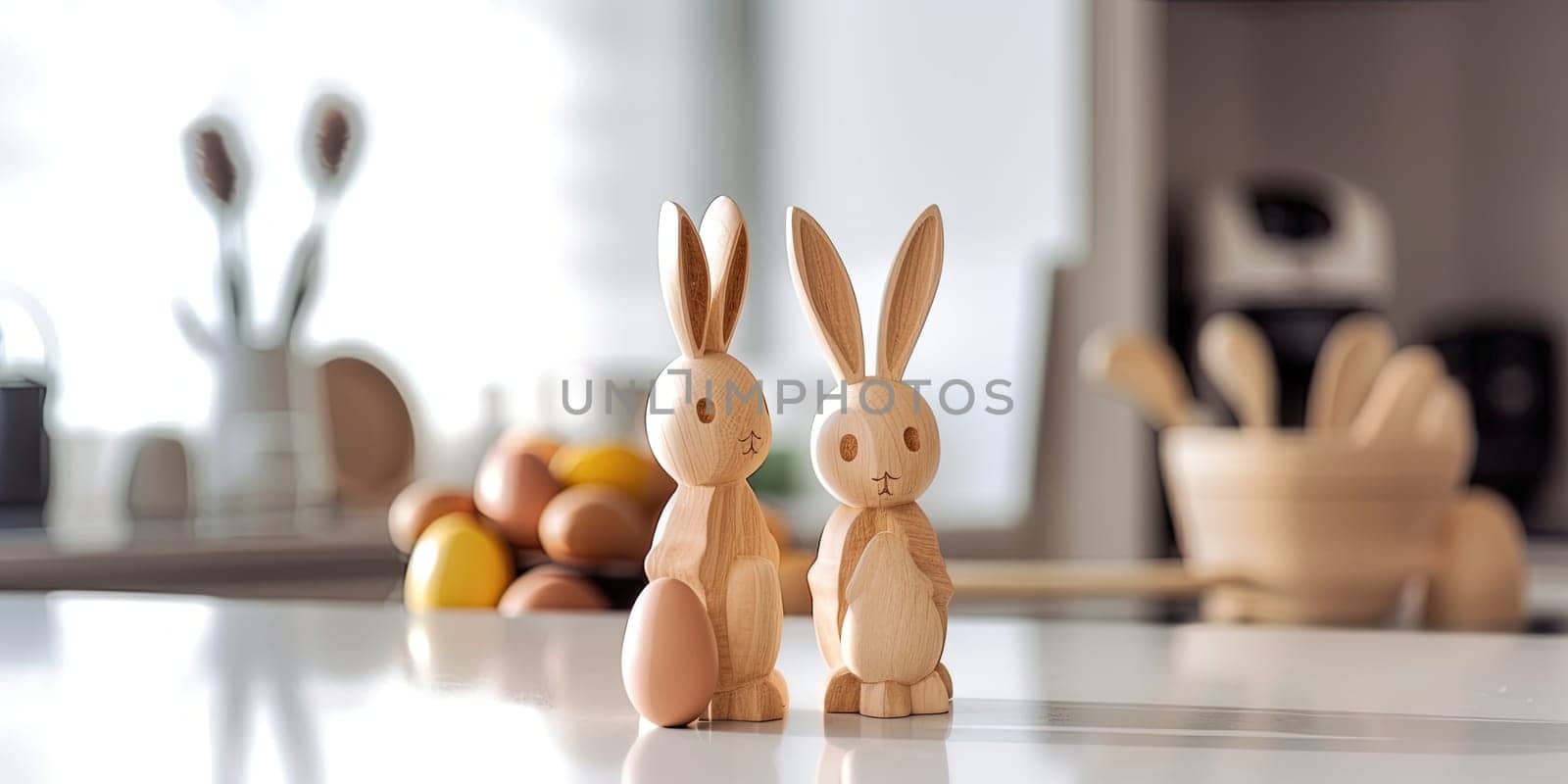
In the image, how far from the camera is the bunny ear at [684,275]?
0.38 meters

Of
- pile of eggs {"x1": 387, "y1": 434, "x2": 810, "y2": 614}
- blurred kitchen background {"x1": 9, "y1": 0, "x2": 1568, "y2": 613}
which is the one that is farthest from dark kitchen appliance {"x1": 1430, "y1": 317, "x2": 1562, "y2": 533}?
pile of eggs {"x1": 387, "y1": 434, "x2": 810, "y2": 614}

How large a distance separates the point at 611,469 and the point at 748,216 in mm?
1188

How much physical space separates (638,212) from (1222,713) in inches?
61.9

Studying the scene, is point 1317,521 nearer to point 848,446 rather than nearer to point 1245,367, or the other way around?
point 1245,367

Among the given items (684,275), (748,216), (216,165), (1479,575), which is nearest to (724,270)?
(684,275)

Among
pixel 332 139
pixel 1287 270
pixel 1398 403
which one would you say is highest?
pixel 332 139

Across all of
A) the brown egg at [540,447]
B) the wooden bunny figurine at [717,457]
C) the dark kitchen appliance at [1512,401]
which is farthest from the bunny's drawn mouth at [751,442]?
the dark kitchen appliance at [1512,401]

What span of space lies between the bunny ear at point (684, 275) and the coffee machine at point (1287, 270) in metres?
1.86

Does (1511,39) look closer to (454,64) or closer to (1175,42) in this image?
(1175,42)

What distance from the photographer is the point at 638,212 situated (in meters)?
1.91

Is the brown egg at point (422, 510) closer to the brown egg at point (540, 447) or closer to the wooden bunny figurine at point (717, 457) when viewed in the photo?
the brown egg at point (540, 447)

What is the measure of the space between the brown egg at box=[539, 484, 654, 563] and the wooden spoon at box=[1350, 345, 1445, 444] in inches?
16.5

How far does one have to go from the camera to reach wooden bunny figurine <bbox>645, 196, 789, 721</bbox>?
38 centimetres

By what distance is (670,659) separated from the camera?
0.37 metres
